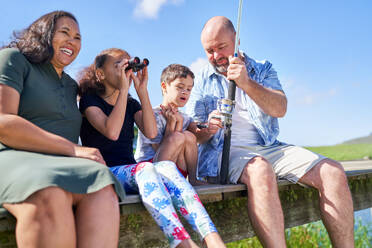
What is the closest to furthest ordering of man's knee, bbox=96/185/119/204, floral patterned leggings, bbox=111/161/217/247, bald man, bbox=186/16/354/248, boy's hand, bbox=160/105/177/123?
man's knee, bbox=96/185/119/204 → floral patterned leggings, bbox=111/161/217/247 → bald man, bbox=186/16/354/248 → boy's hand, bbox=160/105/177/123

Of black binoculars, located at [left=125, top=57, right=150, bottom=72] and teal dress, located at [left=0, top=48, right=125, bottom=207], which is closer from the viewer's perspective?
teal dress, located at [left=0, top=48, right=125, bottom=207]

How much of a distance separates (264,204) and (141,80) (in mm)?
1054

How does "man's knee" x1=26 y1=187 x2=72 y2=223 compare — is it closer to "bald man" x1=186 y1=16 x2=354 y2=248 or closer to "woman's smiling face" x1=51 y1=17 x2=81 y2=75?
"woman's smiling face" x1=51 y1=17 x2=81 y2=75

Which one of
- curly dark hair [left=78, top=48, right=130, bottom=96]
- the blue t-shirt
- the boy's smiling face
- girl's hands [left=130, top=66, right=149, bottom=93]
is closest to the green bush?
the boy's smiling face

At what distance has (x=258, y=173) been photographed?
2004 millimetres

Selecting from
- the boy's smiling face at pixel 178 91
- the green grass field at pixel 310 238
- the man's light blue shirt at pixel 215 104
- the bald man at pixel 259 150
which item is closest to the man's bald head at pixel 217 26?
the bald man at pixel 259 150

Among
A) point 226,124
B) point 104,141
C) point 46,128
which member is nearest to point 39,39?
point 46,128

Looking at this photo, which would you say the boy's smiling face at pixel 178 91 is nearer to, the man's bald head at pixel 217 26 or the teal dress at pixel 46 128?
the man's bald head at pixel 217 26

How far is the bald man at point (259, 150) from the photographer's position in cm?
195

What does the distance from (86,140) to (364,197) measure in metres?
2.76

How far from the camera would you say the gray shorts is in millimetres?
2184

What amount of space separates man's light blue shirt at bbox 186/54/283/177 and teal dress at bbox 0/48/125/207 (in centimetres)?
102

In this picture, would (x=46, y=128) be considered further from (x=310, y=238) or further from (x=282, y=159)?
(x=310, y=238)

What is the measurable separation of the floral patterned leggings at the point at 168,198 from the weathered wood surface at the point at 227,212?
0.09 m
